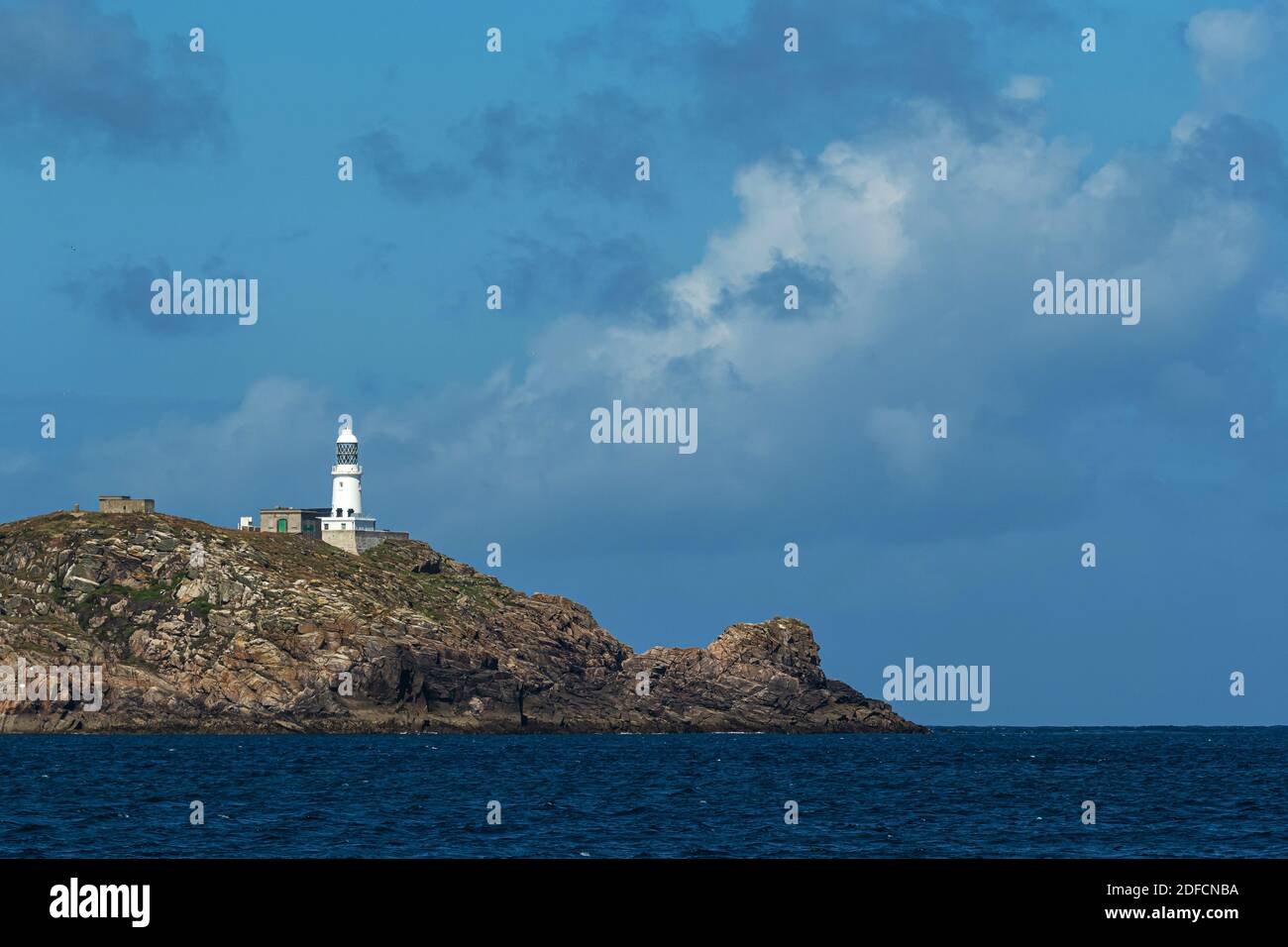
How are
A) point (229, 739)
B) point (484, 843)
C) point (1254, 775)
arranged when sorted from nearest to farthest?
point (484, 843) → point (1254, 775) → point (229, 739)

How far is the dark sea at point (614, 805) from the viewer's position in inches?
2665

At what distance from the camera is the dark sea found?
222ft

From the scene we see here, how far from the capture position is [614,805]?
89.6 meters

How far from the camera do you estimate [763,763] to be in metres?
145

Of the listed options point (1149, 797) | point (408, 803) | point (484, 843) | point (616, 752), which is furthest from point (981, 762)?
point (484, 843)

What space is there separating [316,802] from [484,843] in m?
24.3
